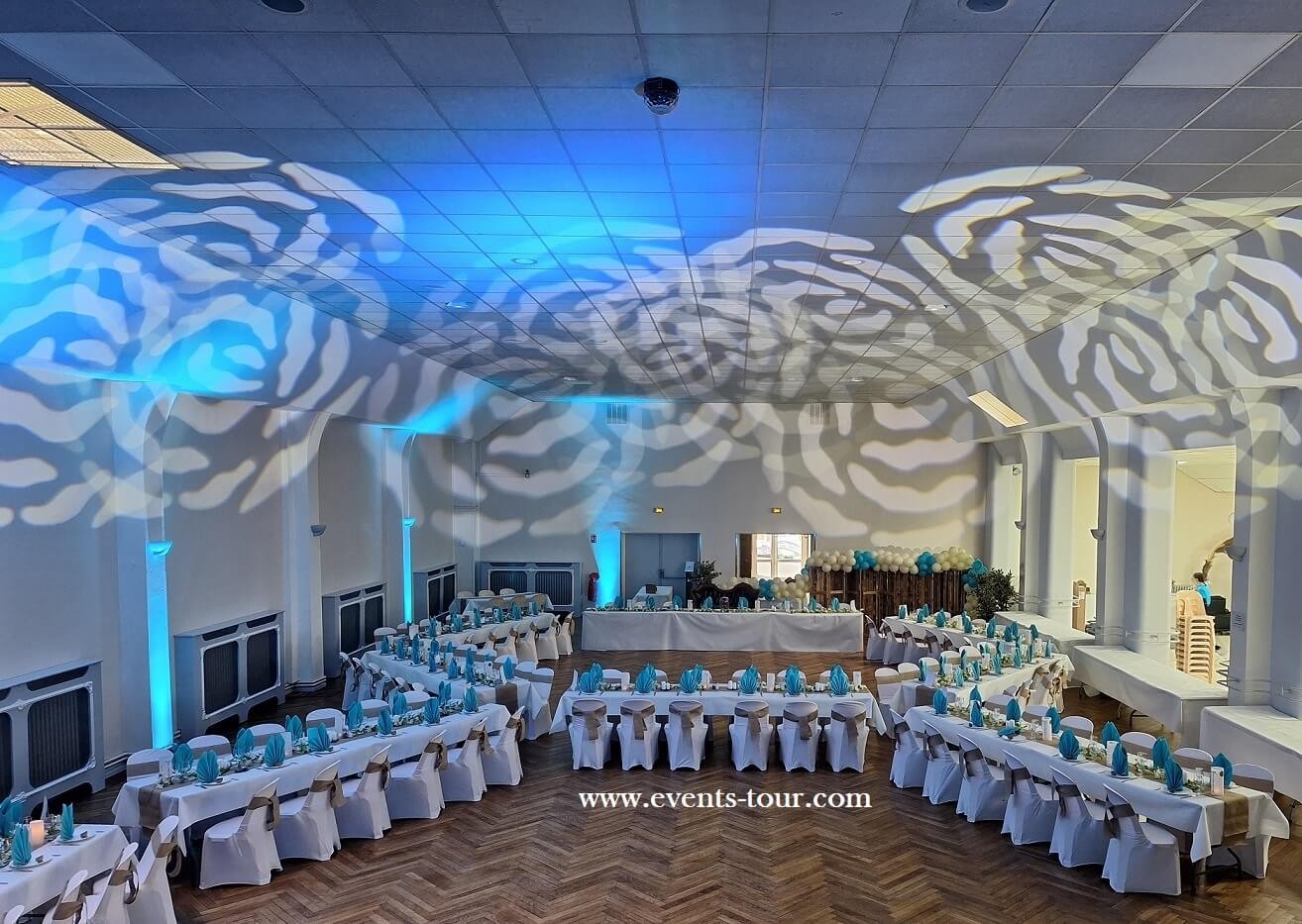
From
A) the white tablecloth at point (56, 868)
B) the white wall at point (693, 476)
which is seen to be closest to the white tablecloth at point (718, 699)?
the white tablecloth at point (56, 868)

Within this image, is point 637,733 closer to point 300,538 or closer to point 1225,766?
point 1225,766

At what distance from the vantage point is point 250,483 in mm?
11422

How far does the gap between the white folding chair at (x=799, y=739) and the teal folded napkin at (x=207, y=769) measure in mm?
5547

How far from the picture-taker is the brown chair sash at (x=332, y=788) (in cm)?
706

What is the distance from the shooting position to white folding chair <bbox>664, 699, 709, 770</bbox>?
30.1 feet

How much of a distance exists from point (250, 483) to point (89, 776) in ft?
13.6

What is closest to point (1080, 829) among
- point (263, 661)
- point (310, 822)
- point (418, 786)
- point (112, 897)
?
point (418, 786)

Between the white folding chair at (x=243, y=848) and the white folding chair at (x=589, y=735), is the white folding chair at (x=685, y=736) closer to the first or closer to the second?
the white folding chair at (x=589, y=735)

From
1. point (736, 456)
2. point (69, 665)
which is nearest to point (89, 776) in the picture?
point (69, 665)

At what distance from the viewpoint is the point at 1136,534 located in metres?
11.8

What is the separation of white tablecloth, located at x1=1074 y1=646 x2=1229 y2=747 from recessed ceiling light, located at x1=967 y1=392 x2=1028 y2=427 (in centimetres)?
395

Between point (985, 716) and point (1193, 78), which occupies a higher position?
point (1193, 78)

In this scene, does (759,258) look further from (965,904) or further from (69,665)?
(69,665)

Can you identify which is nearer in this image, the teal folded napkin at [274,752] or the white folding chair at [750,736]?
the teal folded napkin at [274,752]
